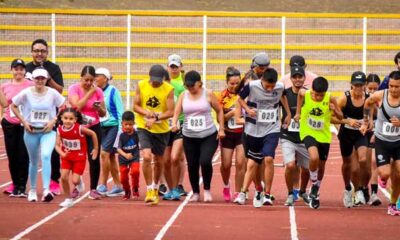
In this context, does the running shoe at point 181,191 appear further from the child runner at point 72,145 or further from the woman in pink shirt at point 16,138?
the woman in pink shirt at point 16,138

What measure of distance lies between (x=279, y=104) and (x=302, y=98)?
431 millimetres

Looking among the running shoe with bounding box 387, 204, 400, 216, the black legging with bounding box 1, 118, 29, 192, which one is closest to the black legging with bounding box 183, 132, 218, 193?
the black legging with bounding box 1, 118, 29, 192

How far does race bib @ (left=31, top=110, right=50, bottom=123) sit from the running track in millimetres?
1190

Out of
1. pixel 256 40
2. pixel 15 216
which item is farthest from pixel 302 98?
pixel 256 40

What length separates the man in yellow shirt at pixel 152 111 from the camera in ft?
59.4

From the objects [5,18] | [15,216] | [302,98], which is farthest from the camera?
[5,18]

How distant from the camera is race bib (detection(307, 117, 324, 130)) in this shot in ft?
57.3

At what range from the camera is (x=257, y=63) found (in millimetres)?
18297

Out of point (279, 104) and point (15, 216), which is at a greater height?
point (279, 104)

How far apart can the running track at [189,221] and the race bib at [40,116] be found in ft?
3.90

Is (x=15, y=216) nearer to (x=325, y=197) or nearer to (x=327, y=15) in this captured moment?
(x=325, y=197)

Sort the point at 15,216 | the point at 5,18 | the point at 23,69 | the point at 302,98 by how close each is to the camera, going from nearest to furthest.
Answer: the point at 15,216, the point at 302,98, the point at 23,69, the point at 5,18

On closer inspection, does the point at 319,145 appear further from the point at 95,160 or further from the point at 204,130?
the point at 95,160

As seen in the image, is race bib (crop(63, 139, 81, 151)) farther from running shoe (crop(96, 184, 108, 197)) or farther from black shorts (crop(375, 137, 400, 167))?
black shorts (crop(375, 137, 400, 167))
